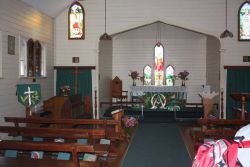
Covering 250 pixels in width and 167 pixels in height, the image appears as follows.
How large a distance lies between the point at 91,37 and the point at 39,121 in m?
5.80

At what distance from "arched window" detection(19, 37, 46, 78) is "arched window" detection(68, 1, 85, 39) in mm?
1429

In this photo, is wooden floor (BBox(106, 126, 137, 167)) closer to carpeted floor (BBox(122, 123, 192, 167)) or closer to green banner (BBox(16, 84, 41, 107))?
carpeted floor (BBox(122, 123, 192, 167))

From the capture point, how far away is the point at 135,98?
14.1 meters

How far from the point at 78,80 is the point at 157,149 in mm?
5520

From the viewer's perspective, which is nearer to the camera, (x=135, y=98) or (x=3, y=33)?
(x=3, y=33)

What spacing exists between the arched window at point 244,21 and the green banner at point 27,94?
7.20 meters

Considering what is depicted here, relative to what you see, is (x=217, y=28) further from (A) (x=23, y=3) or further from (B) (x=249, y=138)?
(B) (x=249, y=138)

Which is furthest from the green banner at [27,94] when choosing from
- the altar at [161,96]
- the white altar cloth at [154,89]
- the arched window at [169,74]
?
the arched window at [169,74]

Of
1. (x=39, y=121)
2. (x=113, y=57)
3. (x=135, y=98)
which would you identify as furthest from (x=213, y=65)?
(x=39, y=121)

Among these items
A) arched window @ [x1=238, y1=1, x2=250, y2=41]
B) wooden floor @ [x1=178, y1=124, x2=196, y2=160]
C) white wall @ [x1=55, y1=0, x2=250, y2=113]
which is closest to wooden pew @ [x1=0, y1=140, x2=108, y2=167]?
wooden floor @ [x1=178, y1=124, x2=196, y2=160]

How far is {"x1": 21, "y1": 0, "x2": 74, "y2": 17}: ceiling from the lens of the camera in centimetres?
924

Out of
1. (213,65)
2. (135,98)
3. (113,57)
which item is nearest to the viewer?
(213,65)

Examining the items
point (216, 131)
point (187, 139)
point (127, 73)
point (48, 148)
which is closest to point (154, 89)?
point (127, 73)

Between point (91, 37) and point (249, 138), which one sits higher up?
point (91, 37)
